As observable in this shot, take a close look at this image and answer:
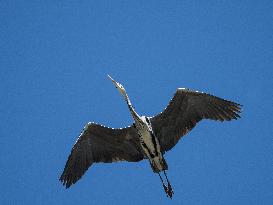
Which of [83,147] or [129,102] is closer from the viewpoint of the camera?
[129,102]

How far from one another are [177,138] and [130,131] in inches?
59.6

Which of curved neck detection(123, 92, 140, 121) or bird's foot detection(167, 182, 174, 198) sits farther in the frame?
bird's foot detection(167, 182, 174, 198)

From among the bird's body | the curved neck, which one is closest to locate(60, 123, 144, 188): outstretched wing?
the bird's body

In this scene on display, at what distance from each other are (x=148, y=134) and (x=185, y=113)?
141 cm

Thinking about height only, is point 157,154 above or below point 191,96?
below

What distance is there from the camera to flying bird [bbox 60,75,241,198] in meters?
16.9

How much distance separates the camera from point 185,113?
17.2m

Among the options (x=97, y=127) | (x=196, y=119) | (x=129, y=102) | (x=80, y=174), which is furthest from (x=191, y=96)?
(x=80, y=174)

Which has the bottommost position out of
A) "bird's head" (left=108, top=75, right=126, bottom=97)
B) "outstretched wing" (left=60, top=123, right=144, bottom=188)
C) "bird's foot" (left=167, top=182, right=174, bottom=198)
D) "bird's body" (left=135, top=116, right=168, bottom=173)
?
"bird's foot" (left=167, top=182, right=174, bottom=198)

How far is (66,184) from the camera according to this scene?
17.7 metres

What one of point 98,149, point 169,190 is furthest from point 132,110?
point 169,190

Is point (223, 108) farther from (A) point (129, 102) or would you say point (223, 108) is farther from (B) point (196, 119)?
(A) point (129, 102)

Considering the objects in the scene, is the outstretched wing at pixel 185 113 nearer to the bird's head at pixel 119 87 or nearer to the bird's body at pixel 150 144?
the bird's body at pixel 150 144

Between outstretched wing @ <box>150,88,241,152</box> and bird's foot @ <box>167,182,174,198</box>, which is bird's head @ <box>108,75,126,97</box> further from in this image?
bird's foot @ <box>167,182,174,198</box>
